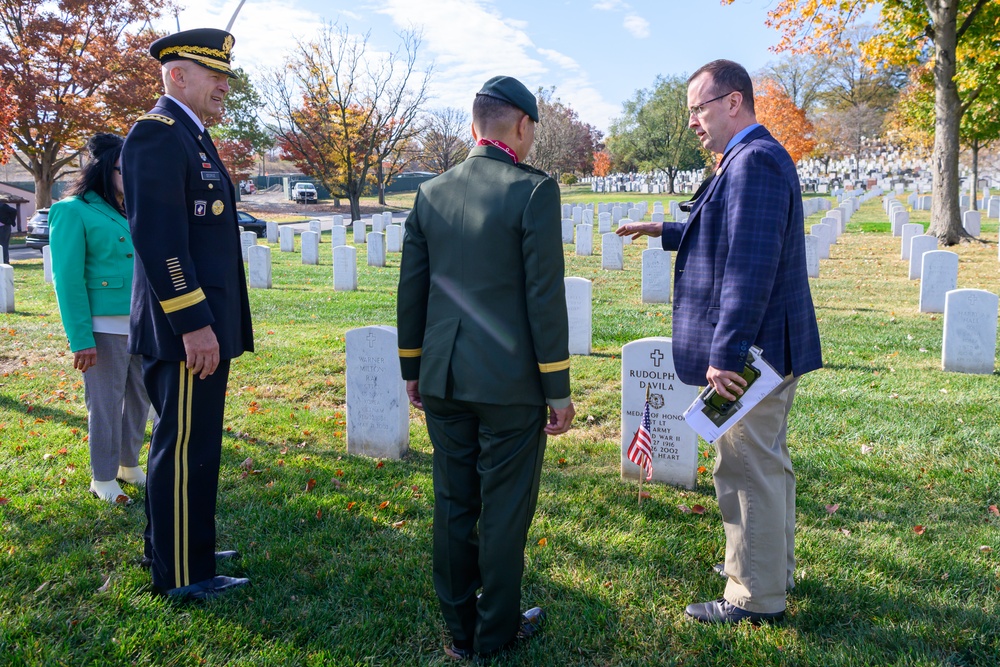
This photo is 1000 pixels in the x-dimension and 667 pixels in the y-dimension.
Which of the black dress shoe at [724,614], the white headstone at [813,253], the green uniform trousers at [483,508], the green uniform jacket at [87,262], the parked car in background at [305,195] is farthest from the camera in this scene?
the parked car in background at [305,195]

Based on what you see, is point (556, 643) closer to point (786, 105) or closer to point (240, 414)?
point (240, 414)

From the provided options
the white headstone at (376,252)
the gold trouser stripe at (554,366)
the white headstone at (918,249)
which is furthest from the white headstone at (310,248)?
the gold trouser stripe at (554,366)

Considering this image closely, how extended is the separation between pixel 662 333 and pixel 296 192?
163 feet

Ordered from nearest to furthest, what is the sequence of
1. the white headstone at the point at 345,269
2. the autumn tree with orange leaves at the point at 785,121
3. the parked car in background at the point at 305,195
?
the white headstone at the point at 345,269 → the autumn tree with orange leaves at the point at 785,121 → the parked car in background at the point at 305,195

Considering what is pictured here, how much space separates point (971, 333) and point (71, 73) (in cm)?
2879

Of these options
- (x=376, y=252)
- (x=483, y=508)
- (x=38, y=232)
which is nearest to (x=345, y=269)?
(x=376, y=252)

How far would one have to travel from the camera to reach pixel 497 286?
8.91 feet

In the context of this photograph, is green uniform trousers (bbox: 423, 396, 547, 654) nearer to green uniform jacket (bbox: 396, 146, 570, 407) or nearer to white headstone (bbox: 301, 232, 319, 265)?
green uniform jacket (bbox: 396, 146, 570, 407)

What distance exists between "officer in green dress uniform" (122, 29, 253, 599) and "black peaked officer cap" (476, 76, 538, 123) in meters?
1.25

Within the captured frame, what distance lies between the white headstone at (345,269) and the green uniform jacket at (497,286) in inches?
422

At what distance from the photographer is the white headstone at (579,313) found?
26.6ft

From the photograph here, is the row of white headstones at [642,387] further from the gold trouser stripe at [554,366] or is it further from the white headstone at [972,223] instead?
the white headstone at [972,223]

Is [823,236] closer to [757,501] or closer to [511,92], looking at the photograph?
[757,501]

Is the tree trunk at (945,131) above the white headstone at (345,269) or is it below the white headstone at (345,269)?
above
